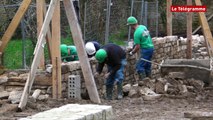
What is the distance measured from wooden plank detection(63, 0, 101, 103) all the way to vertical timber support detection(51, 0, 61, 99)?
0.21m

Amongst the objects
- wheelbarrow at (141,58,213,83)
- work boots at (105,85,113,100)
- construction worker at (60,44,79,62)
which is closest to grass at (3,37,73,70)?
construction worker at (60,44,79,62)

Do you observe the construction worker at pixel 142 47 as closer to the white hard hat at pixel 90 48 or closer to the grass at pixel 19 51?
the white hard hat at pixel 90 48

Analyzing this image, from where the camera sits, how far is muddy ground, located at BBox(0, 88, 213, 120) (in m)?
8.93

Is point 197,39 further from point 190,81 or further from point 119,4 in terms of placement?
point 190,81

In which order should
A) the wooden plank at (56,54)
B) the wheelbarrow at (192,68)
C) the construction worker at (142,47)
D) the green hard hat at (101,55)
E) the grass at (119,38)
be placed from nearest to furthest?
1. the wooden plank at (56,54)
2. the green hard hat at (101,55)
3. the wheelbarrow at (192,68)
4. the construction worker at (142,47)
5. the grass at (119,38)

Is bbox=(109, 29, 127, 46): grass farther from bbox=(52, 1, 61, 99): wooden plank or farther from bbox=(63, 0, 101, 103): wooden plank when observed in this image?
bbox=(52, 1, 61, 99): wooden plank

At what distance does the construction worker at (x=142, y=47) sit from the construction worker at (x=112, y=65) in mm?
1843

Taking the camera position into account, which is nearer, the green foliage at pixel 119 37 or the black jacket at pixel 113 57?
the black jacket at pixel 113 57

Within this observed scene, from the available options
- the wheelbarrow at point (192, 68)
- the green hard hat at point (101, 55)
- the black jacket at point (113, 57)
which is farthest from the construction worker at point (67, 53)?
the wheelbarrow at point (192, 68)

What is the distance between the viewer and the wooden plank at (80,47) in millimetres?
10039

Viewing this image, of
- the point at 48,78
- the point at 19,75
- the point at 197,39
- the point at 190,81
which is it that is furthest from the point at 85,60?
the point at 197,39

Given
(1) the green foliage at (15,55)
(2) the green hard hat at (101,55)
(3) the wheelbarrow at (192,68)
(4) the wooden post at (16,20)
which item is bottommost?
(3) the wheelbarrow at (192,68)

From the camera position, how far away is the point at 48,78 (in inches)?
409

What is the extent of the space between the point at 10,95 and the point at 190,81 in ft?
15.0
